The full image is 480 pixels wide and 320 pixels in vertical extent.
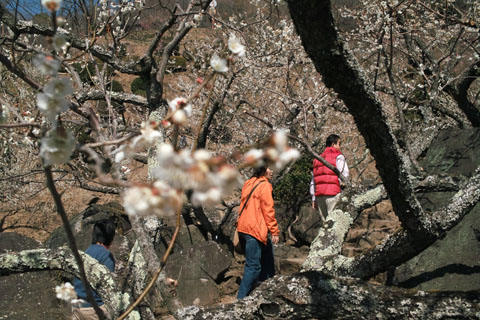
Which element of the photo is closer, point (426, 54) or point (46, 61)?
point (46, 61)

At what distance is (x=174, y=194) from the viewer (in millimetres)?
960

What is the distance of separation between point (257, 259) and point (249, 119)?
17.0 ft

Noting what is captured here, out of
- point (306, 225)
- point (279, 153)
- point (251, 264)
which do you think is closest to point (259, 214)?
point (251, 264)

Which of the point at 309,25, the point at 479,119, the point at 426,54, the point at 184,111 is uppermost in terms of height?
the point at 426,54

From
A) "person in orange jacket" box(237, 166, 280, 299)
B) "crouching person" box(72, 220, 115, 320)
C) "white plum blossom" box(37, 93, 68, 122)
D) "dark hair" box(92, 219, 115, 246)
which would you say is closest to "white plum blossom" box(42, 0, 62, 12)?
"white plum blossom" box(37, 93, 68, 122)

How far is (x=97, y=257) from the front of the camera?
12.3 ft

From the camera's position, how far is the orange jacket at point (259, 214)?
4684 mm

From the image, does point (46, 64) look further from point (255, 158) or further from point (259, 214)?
point (259, 214)

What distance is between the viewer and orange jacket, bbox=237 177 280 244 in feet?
15.4

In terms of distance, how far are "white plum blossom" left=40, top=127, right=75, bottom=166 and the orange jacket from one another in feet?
11.8

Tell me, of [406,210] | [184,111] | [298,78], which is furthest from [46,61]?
[298,78]

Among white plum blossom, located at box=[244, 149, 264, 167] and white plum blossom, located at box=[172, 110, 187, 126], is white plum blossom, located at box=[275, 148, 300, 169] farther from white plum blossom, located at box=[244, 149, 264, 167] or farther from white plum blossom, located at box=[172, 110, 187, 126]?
white plum blossom, located at box=[172, 110, 187, 126]

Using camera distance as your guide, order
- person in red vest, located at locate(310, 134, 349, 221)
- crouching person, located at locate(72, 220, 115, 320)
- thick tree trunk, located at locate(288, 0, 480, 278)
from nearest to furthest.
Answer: thick tree trunk, located at locate(288, 0, 480, 278) → crouching person, located at locate(72, 220, 115, 320) → person in red vest, located at locate(310, 134, 349, 221)

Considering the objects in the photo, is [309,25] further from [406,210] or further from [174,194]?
[406,210]
